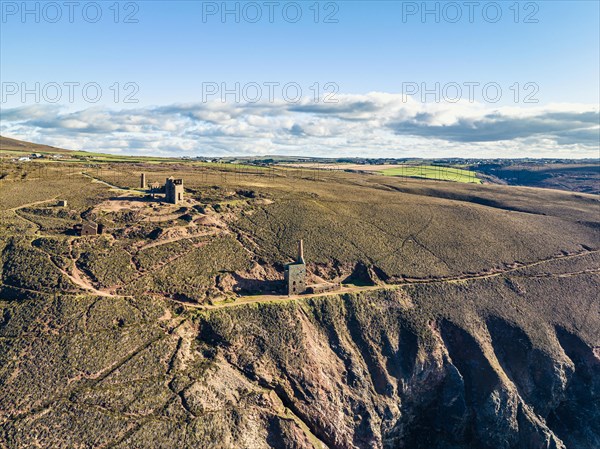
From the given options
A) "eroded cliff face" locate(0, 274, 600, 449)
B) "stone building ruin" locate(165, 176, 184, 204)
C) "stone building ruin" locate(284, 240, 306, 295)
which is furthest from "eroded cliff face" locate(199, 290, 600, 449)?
"stone building ruin" locate(165, 176, 184, 204)

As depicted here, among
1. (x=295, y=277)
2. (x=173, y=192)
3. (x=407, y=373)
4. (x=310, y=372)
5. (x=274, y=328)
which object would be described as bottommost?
(x=407, y=373)

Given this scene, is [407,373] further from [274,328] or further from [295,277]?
[295,277]

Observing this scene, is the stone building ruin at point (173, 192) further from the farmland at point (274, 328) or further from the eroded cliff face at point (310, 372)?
the eroded cliff face at point (310, 372)

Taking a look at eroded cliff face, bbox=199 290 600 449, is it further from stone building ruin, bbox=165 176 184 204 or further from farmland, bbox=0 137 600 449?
stone building ruin, bbox=165 176 184 204

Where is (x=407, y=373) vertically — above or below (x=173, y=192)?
below

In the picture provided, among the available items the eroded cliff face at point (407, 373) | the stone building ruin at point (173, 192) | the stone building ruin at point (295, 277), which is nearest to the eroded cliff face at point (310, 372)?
the eroded cliff face at point (407, 373)

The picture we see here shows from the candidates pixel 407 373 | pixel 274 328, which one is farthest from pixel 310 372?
pixel 407 373

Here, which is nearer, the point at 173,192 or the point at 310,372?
the point at 310,372

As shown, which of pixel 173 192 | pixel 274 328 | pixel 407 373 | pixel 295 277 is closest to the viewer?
pixel 274 328
